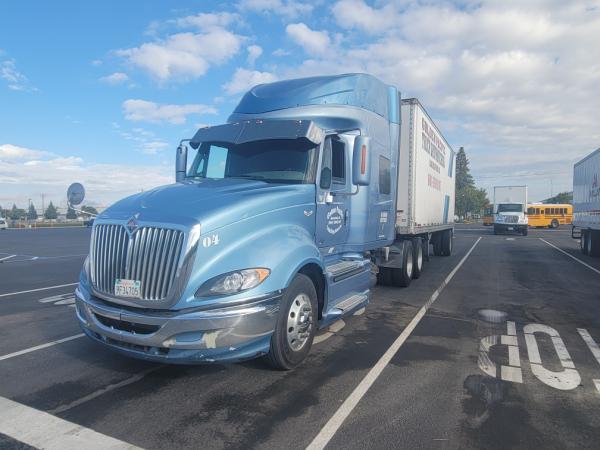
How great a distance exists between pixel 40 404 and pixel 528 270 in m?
13.1

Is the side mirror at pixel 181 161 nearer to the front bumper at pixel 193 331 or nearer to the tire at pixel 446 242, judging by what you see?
the front bumper at pixel 193 331

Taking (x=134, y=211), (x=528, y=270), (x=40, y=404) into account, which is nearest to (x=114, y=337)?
(x=40, y=404)

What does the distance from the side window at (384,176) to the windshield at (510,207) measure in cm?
3076

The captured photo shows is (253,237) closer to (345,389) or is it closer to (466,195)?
(345,389)

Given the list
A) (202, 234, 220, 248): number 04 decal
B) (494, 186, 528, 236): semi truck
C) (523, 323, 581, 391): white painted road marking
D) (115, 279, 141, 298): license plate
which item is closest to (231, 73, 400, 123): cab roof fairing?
(202, 234, 220, 248): number 04 decal

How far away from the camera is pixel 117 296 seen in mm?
3926

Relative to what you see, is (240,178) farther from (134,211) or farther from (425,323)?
(425,323)

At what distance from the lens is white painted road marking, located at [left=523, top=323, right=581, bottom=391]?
4.30 metres

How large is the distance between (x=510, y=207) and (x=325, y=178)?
1331 inches

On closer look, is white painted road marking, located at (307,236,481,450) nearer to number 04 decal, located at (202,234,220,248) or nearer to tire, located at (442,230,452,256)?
number 04 decal, located at (202,234,220,248)

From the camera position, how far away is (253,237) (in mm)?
4098

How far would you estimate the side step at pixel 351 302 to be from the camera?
209 inches

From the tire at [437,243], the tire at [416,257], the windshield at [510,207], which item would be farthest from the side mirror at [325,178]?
the windshield at [510,207]

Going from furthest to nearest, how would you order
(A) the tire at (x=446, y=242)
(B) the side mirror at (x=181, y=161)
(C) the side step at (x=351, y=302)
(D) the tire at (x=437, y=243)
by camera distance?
(A) the tire at (x=446, y=242) < (D) the tire at (x=437, y=243) < (B) the side mirror at (x=181, y=161) < (C) the side step at (x=351, y=302)
